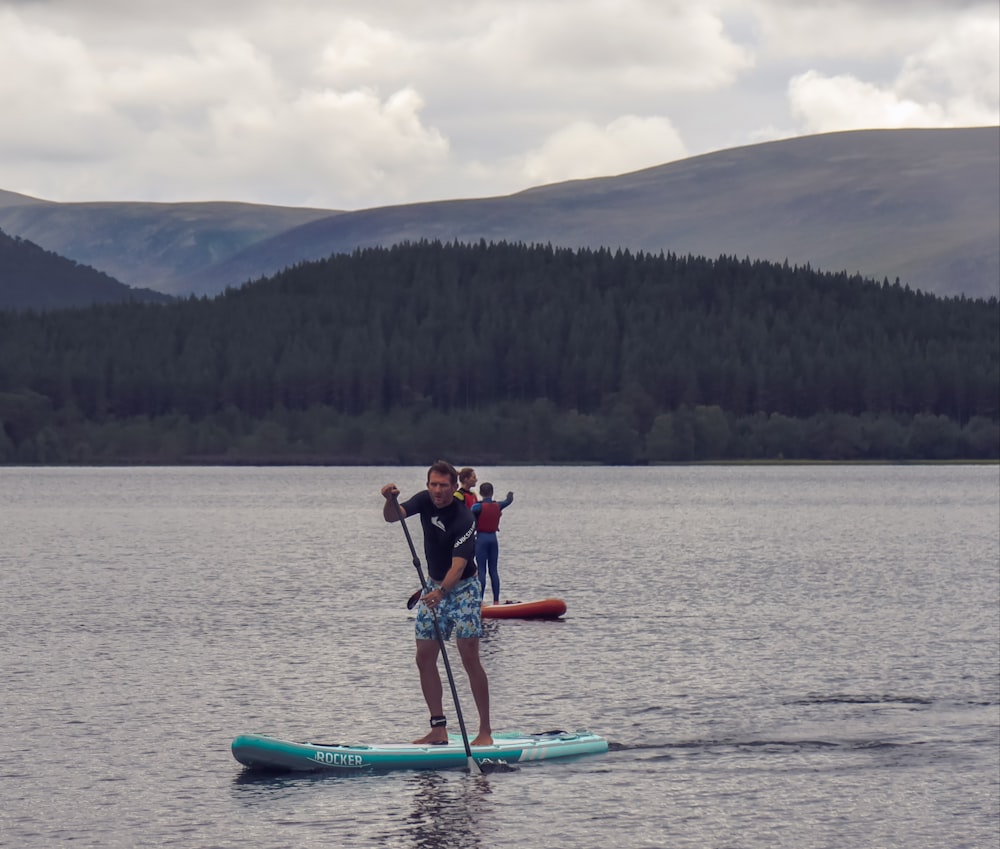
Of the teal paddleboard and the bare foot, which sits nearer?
the teal paddleboard

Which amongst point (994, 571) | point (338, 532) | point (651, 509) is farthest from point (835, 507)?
point (994, 571)

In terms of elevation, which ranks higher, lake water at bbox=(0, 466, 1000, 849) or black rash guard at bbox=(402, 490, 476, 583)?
black rash guard at bbox=(402, 490, 476, 583)

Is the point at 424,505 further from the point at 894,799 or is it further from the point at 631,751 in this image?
the point at 894,799

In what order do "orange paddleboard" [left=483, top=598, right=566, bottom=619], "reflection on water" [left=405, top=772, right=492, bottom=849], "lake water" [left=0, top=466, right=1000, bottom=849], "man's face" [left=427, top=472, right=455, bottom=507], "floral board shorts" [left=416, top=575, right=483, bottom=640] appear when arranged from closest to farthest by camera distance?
"reflection on water" [left=405, top=772, right=492, bottom=849], "lake water" [left=0, top=466, right=1000, bottom=849], "man's face" [left=427, top=472, right=455, bottom=507], "floral board shorts" [left=416, top=575, right=483, bottom=640], "orange paddleboard" [left=483, top=598, right=566, bottom=619]

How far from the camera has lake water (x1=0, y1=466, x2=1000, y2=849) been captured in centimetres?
2053

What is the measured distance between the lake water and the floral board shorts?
2.06 meters

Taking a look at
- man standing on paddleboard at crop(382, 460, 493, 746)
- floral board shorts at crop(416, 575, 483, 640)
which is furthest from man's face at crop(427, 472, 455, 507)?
floral board shorts at crop(416, 575, 483, 640)

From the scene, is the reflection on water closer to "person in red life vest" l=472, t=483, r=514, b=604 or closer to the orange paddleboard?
"person in red life vest" l=472, t=483, r=514, b=604

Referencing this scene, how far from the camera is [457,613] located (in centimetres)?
2192

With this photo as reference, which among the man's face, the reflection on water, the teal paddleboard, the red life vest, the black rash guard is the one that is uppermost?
the man's face

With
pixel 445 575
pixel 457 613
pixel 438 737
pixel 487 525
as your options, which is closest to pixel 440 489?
pixel 445 575

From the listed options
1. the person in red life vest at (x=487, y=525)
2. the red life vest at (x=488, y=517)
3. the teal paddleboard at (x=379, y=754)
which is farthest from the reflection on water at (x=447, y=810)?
the red life vest at (x=488, y=517)

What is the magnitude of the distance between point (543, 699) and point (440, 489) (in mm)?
9198

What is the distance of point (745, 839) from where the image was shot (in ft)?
65.2
